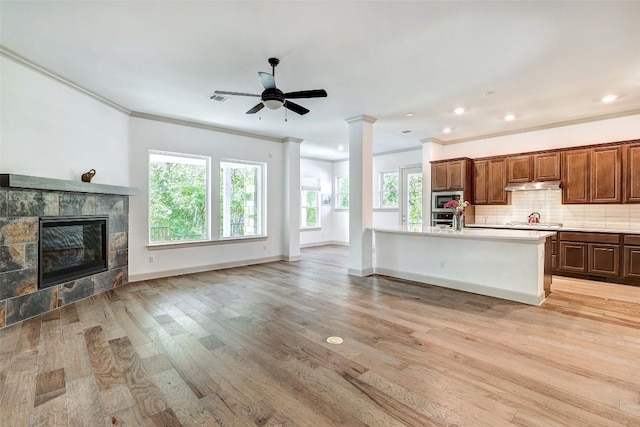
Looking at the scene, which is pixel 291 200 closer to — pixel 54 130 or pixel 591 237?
pixel 54 130

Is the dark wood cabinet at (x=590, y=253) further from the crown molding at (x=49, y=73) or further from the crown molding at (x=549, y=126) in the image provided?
the crown molding at (x=49, y=73)

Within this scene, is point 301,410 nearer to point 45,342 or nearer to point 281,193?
point 45,342

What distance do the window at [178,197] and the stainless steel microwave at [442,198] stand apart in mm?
5190

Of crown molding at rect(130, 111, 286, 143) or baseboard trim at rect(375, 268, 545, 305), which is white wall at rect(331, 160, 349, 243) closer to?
crown molding at rect(130, 111, 286, 143)

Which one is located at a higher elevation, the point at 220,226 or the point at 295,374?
the point at 220,226

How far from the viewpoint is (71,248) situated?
4281 mm

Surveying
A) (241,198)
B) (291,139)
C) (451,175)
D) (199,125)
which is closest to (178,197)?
(241,198)

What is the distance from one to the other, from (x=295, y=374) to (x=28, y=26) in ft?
13.2

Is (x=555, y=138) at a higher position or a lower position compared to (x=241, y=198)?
higher

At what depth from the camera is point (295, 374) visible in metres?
2.39

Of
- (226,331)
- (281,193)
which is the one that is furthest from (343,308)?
(281,193)

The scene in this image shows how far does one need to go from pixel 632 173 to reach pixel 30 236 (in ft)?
28.9

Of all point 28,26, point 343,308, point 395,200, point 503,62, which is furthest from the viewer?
point 395,200

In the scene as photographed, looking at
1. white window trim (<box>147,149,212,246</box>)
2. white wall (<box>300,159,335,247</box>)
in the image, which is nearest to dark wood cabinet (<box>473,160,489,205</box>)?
white wall (<box>300,159,335,247</box>)
